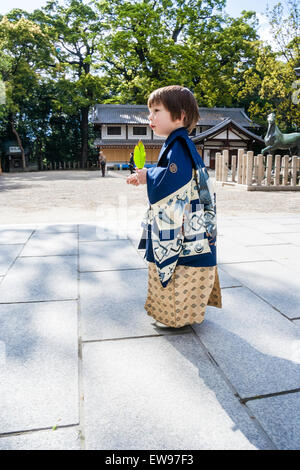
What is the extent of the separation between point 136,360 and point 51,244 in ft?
8.86

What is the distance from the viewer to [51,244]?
4.30 m

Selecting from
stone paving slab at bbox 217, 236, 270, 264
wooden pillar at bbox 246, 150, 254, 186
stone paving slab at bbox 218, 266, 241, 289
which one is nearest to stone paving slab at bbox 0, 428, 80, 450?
stone paving slab at bbox 218, 266, 241, 289

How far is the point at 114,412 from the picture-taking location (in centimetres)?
150

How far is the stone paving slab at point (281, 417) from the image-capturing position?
4.47 ft

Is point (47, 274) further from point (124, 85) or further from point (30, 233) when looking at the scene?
point (124, 85)

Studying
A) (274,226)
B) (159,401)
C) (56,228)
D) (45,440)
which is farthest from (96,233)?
(45,440)

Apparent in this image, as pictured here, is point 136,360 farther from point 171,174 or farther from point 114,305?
point 171,174

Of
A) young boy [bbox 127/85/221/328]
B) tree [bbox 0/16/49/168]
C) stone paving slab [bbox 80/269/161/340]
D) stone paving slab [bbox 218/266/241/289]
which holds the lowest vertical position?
stone paving slab [bbox 80/269/161/340]

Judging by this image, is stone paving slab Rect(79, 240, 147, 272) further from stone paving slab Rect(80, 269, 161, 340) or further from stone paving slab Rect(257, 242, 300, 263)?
stone paving slab Rect(257, 242, 300, 263)

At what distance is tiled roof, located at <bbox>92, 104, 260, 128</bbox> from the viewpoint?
97.2ft

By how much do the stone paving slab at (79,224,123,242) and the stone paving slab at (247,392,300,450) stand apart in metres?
3.27

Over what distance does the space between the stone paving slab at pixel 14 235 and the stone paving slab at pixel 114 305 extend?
5.42 ft
